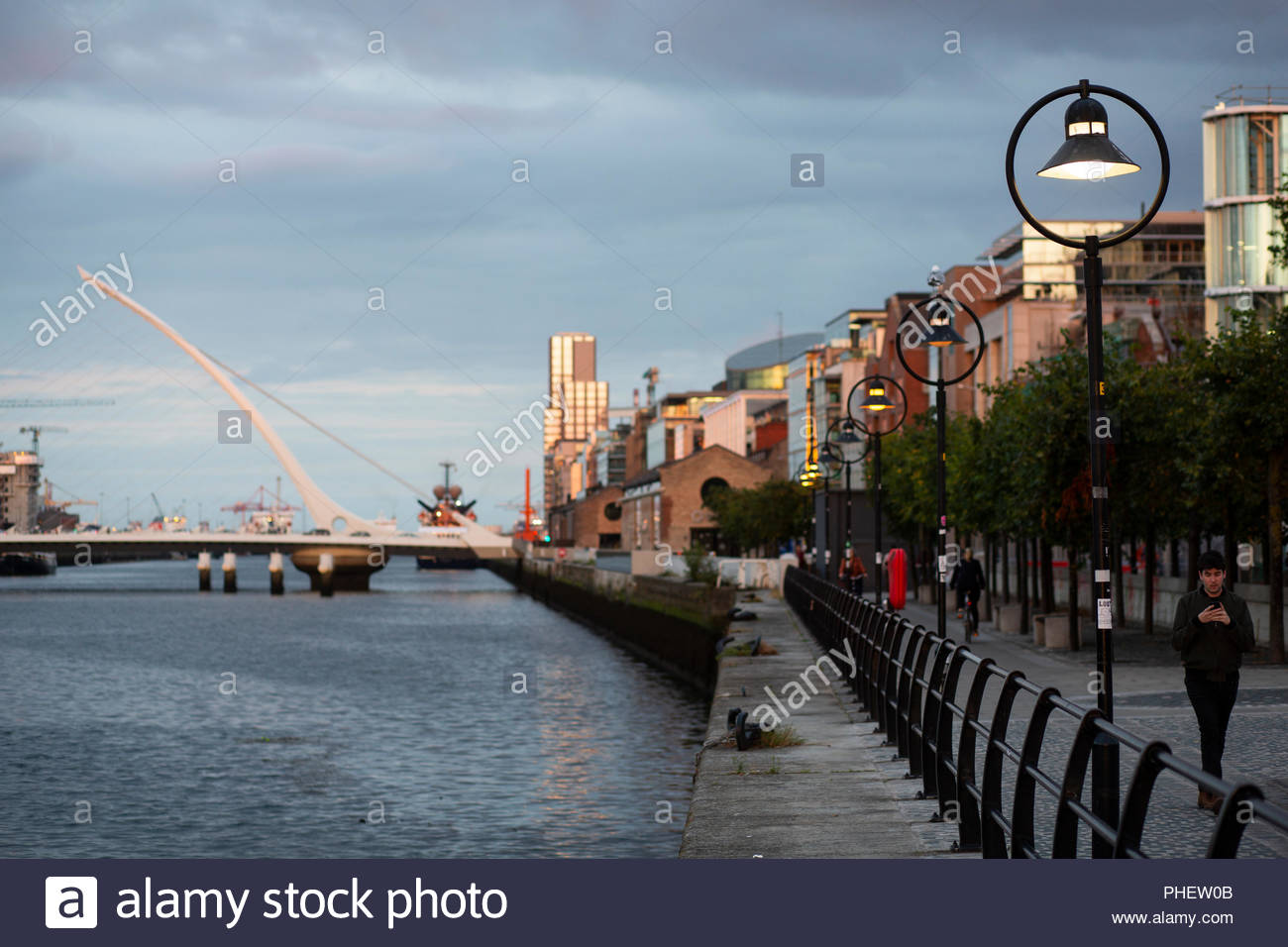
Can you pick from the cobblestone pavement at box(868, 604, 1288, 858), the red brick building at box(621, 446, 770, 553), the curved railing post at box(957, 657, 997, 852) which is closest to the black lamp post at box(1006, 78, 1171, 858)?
the curved railing post at box(957, 657, 997, 852)

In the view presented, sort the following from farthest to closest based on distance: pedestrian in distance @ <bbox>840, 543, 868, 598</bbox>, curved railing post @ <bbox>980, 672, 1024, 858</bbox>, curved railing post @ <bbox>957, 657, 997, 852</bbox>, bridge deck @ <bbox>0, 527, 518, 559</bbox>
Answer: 1. bridge deck @ <bbox>0, 527, 518, 559</bbox>
2. pedestrian in distance @ <bbox>840, 543, 868, 598</bbox>
3. curved railing post @ <bbox>957, 657, 997, 852</bbox>
4. curved railing post @ <bbox>980, 672, 1024, 858</bbox>

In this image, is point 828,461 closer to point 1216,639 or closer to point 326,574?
point 1216,639

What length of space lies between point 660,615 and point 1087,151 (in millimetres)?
48625

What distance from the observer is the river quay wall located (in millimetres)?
48031

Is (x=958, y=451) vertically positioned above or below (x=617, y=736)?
above

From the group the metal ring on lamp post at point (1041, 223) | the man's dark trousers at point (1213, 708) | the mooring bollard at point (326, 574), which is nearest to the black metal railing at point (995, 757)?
the man's dark trousers at point (1213, 708)

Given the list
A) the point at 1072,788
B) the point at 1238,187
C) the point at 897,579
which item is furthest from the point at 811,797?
the point at 1238,187

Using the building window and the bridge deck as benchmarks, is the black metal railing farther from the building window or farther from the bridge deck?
the building window

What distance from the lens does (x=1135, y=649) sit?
1199 inches

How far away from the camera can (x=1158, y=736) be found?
16969 mm

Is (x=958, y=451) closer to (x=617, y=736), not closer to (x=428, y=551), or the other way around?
(x=617, y=736)

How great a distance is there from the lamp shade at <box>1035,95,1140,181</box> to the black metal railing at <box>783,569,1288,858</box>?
3.50 m
